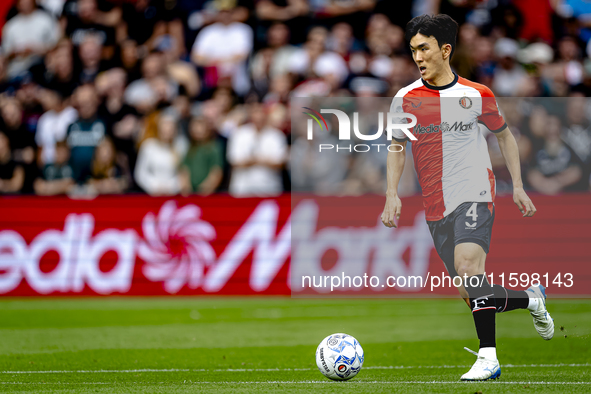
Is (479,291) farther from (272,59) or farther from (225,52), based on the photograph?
(225,52)

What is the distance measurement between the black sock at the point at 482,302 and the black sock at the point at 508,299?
0.23 feet

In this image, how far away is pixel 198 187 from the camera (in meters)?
13.4

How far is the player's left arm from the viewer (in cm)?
656

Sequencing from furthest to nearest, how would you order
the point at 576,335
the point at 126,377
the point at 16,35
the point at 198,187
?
the point at 16,35 < the point at 198,187 < the point at 576,335 < the point at 126,377

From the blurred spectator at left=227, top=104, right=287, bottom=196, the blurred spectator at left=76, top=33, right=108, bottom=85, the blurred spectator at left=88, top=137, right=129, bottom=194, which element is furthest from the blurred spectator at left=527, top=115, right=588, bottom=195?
the blurred spectator at left=76, top=33, right=108, bottom=85

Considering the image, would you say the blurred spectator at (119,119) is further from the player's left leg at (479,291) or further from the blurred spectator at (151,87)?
the player's left leg at (479,291)

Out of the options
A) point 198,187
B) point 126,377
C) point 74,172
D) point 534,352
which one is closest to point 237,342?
point 126,377

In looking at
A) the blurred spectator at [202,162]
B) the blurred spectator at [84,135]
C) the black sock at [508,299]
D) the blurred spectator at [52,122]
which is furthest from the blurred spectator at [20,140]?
the black sock at [508,299]

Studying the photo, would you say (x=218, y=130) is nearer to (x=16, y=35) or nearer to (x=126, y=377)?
(x=16, y=35)

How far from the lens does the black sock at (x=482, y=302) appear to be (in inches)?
248

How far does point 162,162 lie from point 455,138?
25.6 feet

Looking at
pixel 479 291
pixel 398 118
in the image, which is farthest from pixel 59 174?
pixel 479 291

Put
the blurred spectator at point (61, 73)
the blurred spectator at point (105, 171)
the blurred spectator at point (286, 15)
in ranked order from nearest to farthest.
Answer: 1. the blurred spectator at point (105, 171)
2. the blurred spectator at point (61, 73)
3. the blurred spectator at point (286, 15)

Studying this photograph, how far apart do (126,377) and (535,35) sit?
1099 cm
